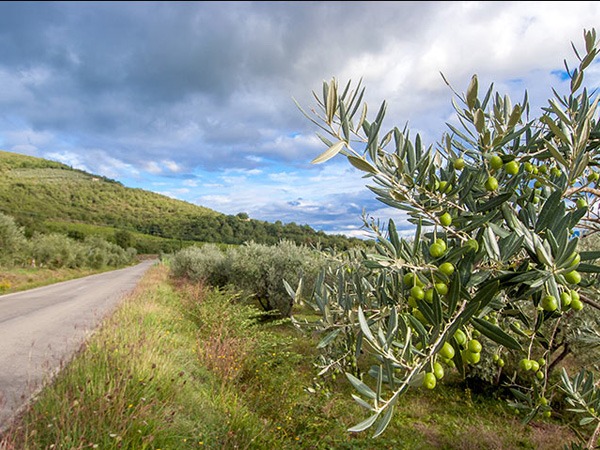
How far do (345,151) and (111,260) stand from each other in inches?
2392

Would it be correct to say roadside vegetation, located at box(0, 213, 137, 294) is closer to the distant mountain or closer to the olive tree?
the distant mountain

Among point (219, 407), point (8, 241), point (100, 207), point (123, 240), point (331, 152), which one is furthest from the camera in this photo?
point (100, 207)

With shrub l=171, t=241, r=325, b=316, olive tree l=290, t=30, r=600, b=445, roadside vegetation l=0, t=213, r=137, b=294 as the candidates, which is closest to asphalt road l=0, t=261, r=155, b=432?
olive tree l=290, t=30, r=600, b=445

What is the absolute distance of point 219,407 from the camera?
505cm

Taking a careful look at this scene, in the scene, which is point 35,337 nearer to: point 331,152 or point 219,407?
point 219,407

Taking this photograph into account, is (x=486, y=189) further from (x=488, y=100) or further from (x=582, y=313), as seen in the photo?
(x=582, y=313)

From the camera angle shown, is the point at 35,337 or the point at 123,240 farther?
the point at 123,240

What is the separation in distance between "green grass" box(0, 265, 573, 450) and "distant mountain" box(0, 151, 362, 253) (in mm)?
49243

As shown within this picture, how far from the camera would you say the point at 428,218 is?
1.47 m

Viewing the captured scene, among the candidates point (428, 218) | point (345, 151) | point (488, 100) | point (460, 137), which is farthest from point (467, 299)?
point (488, 100)

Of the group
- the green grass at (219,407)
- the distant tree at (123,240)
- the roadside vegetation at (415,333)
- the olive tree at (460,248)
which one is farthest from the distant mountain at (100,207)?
the olive tree at (460,248)

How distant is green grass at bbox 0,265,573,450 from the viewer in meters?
3.53

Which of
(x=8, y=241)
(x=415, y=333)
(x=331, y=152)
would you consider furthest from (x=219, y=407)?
(x=8, y=241)

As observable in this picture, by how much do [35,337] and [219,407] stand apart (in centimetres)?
643
